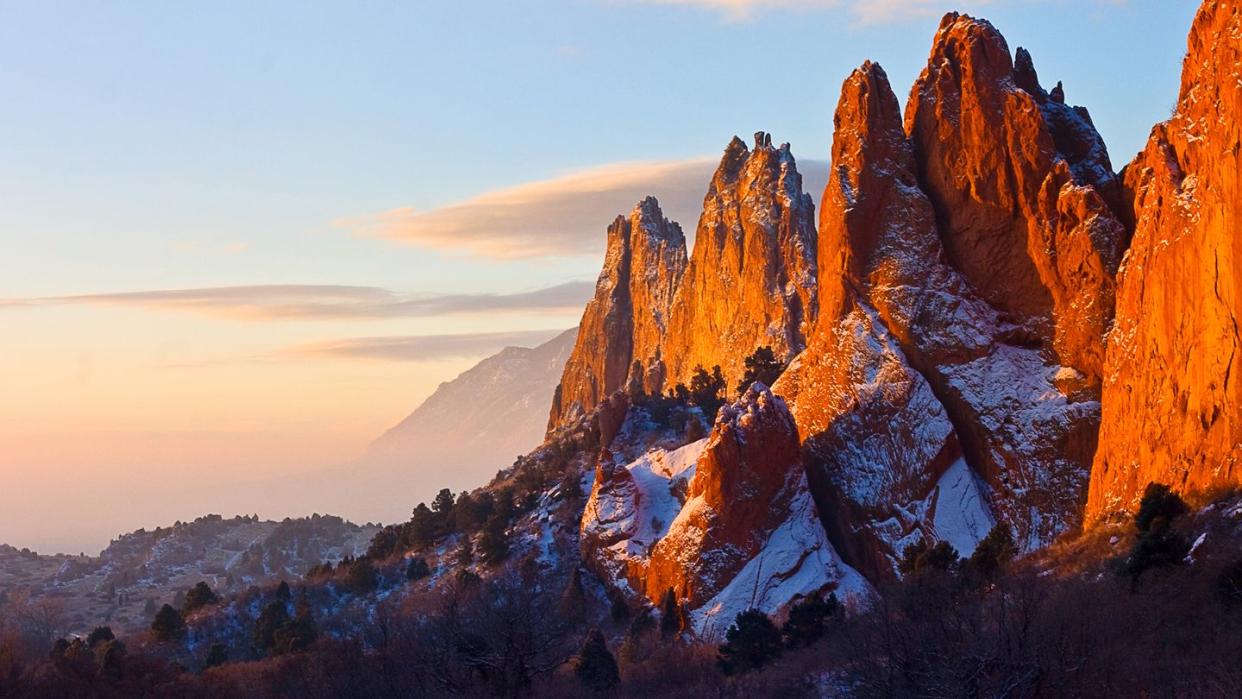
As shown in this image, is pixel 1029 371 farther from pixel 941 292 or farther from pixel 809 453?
pixel 809 453

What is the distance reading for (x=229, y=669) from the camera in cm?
8312

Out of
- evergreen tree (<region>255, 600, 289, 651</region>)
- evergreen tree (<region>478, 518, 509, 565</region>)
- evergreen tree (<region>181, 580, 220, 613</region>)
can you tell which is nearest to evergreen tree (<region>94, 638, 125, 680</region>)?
evergreen tree (<region>255, 600, 289, 651</region>)

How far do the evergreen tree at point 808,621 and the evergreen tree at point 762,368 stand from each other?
44.4 meters

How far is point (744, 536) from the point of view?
283 ft

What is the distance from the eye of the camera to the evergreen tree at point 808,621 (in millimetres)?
75688

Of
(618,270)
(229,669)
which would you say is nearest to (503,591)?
(229,669)

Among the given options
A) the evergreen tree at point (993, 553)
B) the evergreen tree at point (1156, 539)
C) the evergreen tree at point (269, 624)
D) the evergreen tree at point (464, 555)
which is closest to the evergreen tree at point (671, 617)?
the evergreen tree at point (993, 553)

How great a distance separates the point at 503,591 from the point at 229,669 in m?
17.6

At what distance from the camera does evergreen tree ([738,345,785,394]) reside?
123 meters

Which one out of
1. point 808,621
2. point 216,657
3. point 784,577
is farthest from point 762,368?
point 216,657

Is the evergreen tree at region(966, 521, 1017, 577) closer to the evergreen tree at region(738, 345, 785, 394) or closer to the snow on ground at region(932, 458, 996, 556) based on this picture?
the snow on ground at region(932, 458, 996, 556)

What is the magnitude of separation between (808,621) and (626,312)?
110 meters

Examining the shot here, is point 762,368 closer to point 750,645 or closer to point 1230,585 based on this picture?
point 750,645

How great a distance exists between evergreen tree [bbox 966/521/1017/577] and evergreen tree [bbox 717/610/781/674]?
34.6ft
